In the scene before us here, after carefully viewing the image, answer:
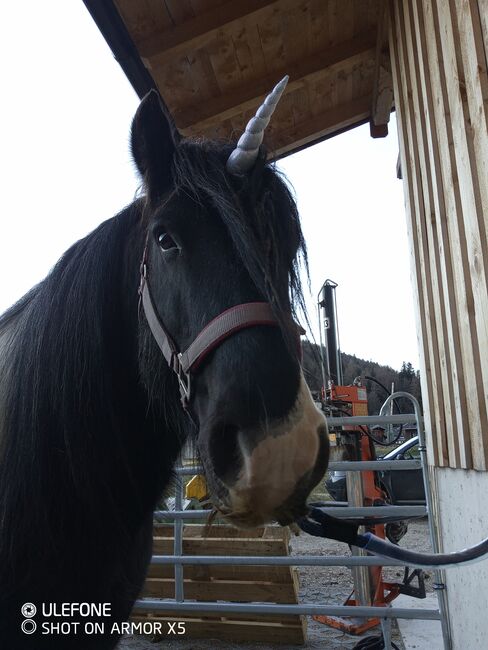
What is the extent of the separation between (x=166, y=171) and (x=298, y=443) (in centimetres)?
104

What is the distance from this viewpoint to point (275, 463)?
1.06 metres

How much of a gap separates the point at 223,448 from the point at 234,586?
3.38m

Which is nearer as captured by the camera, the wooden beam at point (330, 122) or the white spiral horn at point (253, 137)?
the white spiral horn at point (253, 137)

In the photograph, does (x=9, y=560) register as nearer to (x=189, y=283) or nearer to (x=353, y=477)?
(x=189, y=283)

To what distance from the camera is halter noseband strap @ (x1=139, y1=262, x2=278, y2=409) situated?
120cm

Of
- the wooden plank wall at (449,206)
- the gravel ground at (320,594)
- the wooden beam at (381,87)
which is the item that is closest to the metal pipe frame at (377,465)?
the wooden plank wall at (449,206)

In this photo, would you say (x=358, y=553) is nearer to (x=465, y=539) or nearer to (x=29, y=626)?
(x=465, y=539)

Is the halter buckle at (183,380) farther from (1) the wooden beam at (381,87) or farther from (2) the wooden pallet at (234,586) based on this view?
(1) the wooden beam at (381,87)

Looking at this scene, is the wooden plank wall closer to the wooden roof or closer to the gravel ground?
the wooden roof

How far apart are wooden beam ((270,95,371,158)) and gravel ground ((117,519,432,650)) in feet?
13.6

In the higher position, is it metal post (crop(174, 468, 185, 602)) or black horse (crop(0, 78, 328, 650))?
black horse (crop(0, 78, 328, 650))

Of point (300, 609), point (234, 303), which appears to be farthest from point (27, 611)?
point (300, 609)

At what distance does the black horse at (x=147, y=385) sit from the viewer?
113cm

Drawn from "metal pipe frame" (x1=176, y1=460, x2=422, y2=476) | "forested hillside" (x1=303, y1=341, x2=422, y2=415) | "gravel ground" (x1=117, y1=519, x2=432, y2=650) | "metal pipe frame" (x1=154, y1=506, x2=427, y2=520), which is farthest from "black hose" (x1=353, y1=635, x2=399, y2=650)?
"forested hillside" (x1=303, y1=341, x2=422, y2=415)
